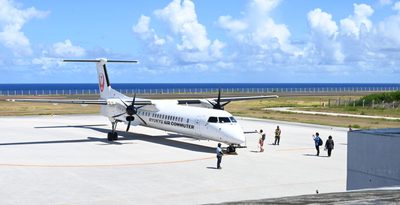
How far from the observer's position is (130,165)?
2603 cm

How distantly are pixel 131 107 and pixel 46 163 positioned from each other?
10366 mm

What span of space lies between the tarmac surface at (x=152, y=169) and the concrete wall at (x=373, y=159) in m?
4.40

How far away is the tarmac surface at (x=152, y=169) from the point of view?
19.1 meters

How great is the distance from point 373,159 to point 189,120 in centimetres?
1865

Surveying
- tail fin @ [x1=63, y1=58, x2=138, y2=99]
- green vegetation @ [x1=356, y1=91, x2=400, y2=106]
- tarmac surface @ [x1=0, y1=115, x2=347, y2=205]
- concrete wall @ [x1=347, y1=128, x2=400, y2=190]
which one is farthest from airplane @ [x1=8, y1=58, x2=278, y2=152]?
green vegetation @ [x1=356, y1=91, x2=400, y2=106]

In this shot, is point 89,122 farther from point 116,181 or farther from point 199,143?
point 116,181

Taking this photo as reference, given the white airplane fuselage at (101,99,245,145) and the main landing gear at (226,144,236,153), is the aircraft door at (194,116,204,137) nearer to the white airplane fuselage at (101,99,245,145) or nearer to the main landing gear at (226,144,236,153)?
the white airplane fuselage at (101,99,245,145)

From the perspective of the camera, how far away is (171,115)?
34.8 metres

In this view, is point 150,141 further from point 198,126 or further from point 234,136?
point 234,136

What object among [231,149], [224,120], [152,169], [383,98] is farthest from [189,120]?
[383,98]

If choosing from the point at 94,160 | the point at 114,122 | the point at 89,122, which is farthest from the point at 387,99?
the point at 94,160

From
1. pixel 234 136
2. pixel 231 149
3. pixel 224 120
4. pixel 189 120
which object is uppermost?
pixel 224 120

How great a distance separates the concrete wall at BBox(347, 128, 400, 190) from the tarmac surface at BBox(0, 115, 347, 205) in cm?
440

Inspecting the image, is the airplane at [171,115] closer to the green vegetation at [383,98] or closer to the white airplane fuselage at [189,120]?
the white airplane fuselage at [189,120]
